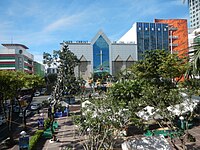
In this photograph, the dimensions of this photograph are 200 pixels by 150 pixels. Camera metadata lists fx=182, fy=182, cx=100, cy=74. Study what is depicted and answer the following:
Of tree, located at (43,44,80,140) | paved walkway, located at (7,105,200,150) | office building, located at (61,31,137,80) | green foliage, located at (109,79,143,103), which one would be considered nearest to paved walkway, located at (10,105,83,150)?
paved walkway, located at (7,105,200,150)

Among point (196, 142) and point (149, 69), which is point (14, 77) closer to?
point (149, 69)

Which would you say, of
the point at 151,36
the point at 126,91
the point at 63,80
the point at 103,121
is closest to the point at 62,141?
the point at 63,80

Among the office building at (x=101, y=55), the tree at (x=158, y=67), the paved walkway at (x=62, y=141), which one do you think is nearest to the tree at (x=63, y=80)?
the paved walkway at (x=62, y=141)

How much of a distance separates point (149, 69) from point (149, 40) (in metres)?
47.3

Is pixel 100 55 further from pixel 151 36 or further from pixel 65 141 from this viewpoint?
pixel 65 141

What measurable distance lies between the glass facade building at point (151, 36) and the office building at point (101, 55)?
2.94 m

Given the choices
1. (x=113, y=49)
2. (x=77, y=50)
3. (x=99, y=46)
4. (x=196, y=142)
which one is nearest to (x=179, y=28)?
(x=113, y=49)

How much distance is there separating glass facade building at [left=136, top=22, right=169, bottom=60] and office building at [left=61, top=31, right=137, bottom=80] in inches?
116

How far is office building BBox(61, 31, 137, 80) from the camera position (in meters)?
57.1

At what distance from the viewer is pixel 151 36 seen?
61.9 m

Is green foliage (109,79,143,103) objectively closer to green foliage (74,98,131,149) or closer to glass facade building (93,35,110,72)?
green foliage (74,98,131,149)

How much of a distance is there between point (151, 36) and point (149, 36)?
26.8 inches

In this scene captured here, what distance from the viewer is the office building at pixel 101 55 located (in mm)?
57094

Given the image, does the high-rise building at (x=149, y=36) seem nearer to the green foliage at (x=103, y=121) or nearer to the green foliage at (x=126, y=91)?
the green foliage at (x=126, y=91)
